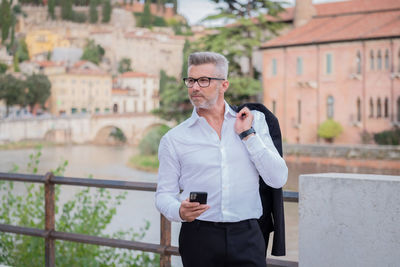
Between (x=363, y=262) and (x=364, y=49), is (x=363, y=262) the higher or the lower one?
the lower one

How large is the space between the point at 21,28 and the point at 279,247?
6047cm

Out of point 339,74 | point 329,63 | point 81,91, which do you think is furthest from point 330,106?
point 81,91

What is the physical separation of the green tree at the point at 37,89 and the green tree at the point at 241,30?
59.1 ft

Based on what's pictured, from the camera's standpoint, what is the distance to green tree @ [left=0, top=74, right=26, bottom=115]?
39.4 metres

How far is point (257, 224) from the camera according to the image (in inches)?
80.4

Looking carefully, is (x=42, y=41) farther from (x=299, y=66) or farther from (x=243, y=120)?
(x=243, y=120)

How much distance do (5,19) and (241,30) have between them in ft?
71.3

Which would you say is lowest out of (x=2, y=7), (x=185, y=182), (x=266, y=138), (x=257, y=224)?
(x=257, y=224)

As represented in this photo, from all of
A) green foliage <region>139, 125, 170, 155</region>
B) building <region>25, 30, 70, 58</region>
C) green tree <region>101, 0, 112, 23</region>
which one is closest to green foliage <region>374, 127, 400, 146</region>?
green foliage <region>139, 125, 170, 155</region>

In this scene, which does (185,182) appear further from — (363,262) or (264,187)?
(363,262)

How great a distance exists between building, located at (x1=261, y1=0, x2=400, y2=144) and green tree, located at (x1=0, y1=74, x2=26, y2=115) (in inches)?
739

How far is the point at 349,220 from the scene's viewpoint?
2.36 m

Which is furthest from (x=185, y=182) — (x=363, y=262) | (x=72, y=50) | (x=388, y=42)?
(x=72, y=50)

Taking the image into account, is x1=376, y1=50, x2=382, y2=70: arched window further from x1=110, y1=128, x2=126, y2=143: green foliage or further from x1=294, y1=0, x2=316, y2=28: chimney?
x1=110, y1=128, x2=126, y2=143: green foliage
